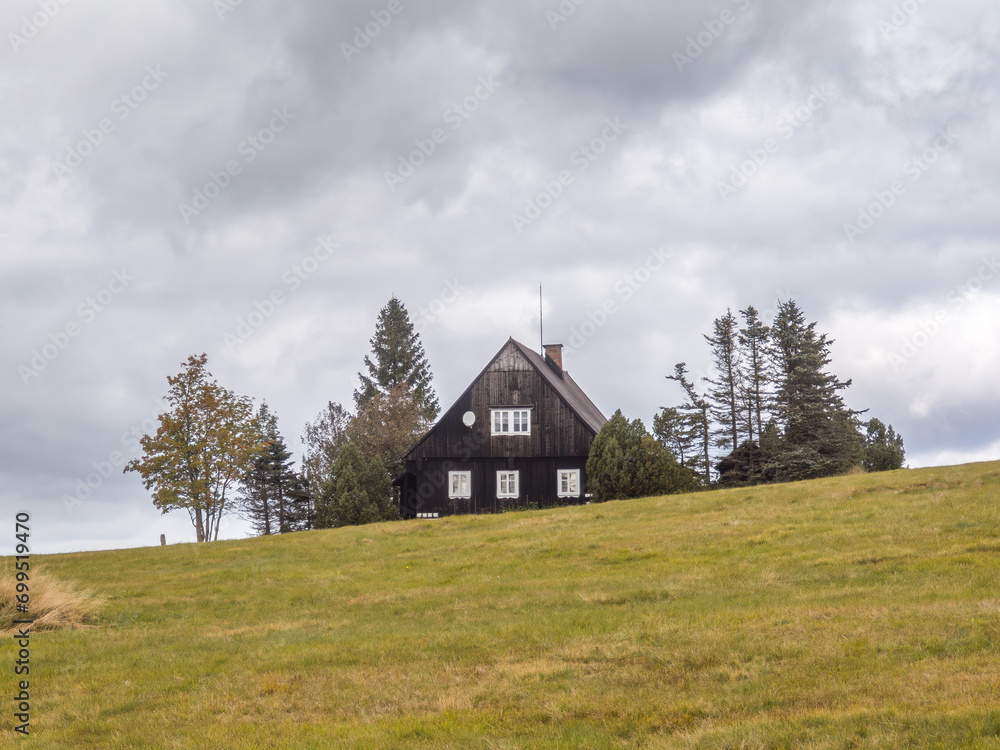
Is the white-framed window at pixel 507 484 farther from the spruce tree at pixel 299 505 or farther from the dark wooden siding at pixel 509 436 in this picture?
the spruce tree at pixel 299 505

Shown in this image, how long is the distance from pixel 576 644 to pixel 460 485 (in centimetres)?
3562

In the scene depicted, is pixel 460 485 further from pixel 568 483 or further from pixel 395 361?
pixel 395 361

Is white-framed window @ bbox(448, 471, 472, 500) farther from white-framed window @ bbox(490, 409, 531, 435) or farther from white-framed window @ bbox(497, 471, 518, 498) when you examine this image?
white-framed window @ bbox(490, 409, 531, 435)

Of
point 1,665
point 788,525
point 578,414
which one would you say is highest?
point 578,414

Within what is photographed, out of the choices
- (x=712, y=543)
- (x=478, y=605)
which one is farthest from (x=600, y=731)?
(x=712, y=543)

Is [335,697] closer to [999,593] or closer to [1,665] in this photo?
[1,665]

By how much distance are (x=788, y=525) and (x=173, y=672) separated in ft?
51.3

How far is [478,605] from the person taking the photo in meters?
15.6

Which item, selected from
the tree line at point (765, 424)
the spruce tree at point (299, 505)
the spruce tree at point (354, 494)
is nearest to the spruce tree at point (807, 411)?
the tree line at point (765, 424)

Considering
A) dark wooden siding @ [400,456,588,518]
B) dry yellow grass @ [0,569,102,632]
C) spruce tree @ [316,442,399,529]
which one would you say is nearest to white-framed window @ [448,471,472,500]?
dark wooden siding @ [400,456,588,518]

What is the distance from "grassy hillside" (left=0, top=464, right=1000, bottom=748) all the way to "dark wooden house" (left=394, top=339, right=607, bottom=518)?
2275 centimetres

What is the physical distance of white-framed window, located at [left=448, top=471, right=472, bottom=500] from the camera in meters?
46.8

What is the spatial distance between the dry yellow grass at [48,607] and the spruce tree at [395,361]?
2264 inches

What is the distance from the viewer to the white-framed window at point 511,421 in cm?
4697
